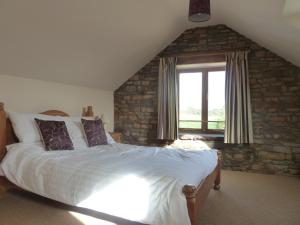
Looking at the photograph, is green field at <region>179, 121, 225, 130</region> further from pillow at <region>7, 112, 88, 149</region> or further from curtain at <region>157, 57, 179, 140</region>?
pillow at <region>7, 112, 88, 149</region>

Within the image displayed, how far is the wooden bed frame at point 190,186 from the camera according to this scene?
185cm

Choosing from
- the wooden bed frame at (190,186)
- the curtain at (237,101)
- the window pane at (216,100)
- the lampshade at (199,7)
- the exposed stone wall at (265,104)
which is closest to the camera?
the wooden bed frame at (190,186)

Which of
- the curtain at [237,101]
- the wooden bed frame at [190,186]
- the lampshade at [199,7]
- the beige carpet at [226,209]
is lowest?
the beige carpet at [226,209]

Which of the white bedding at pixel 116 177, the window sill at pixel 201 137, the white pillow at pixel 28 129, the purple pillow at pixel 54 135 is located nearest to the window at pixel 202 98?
the window sill at pixel 201 137

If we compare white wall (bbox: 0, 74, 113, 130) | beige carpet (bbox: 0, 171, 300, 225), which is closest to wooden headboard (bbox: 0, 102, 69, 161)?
white wall (bbox: 0, 74, 113, 130)

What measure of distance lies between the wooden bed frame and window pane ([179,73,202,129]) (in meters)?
1.77

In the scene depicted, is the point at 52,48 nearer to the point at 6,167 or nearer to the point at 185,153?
the point at 6,167

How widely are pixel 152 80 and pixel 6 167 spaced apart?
10.4 feet

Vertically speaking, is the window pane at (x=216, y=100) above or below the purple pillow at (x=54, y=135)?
above

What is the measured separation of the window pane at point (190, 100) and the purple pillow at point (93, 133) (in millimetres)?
1954

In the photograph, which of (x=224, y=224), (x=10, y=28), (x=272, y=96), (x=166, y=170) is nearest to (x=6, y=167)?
(x=10, y=28)

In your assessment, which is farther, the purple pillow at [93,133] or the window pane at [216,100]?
the window pane at [216,100]

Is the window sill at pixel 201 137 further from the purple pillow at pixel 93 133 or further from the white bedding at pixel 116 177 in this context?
the purple pillow at pixel 93 133

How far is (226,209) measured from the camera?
2.69 m
